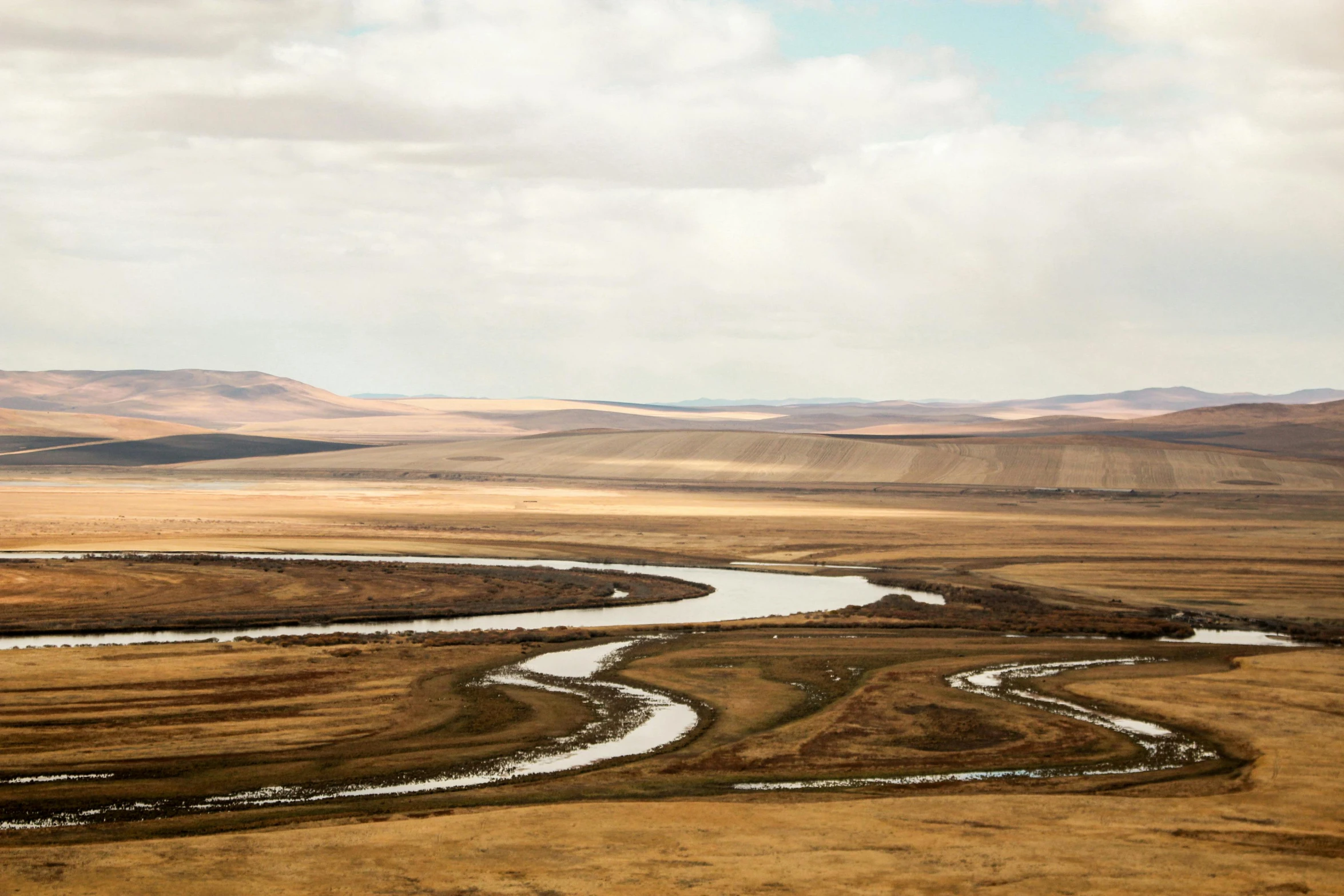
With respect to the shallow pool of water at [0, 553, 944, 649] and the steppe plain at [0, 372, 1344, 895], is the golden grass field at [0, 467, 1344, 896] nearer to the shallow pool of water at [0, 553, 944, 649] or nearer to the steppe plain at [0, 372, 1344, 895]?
the steppe plain at [0, 372, 1344, 895]

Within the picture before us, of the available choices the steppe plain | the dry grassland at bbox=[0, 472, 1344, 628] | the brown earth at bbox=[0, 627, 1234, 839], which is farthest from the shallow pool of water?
the brown earth at bbox=[0, 627, 1234, 839]

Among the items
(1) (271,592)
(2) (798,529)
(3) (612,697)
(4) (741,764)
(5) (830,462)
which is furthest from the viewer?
(5) (830,462)

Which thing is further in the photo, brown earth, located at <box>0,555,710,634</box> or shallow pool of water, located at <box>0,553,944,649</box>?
brown earth, located at <box>0,555,710,634</box>

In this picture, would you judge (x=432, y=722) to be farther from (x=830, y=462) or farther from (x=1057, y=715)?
(x=830, y=462)

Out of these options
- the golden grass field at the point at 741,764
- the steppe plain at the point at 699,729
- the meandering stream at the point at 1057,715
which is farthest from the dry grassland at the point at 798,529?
the meandering stream at the point at 1057,715

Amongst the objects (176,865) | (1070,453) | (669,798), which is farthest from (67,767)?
(1070,453)

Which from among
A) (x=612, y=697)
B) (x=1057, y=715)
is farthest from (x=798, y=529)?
(x=1057, y=715)

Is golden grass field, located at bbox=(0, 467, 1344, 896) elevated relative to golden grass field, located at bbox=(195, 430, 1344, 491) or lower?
lower

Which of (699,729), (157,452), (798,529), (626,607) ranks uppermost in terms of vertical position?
(157,452)
